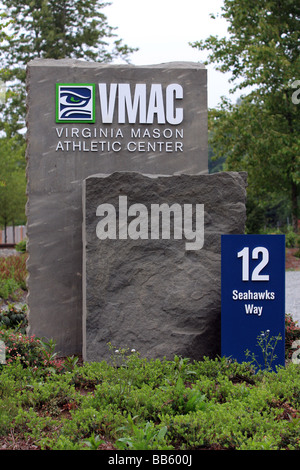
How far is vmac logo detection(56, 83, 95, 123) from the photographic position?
6621 millimetres

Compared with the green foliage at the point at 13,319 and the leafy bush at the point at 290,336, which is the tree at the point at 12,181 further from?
the leafy bush at the point at 290,336

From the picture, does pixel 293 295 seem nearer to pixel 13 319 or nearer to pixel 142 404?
pixel 13 319

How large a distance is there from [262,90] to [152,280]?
16.1 meters

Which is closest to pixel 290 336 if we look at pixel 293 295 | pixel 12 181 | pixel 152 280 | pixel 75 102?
pixel 152 280

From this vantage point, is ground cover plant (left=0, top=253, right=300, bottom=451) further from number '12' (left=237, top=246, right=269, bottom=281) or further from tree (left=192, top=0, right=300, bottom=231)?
tree (left=192, top=0, right=300, bottom=231)

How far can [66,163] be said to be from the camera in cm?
664

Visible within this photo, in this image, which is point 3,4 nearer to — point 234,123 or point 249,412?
point 234,123

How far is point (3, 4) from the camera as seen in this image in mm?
27297

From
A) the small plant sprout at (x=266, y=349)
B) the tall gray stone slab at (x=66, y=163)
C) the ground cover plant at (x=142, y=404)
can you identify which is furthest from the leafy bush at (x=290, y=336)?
the tall gray stone slab at (x=66, y=163)

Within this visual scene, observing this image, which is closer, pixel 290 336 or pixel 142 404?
pixel 142 404

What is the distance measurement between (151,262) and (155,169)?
60.7 inches

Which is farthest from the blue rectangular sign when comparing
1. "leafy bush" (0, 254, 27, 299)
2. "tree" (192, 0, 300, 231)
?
"tree" (192, 0, 300, 231)

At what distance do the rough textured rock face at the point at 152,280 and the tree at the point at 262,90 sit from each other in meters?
13.3
